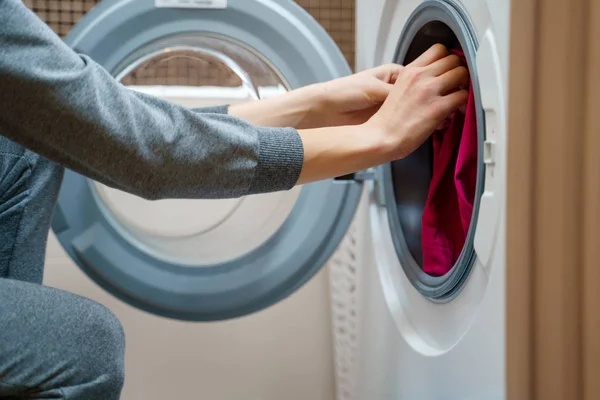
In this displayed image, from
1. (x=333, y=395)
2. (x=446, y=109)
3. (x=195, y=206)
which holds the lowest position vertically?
(x=333, y=395)

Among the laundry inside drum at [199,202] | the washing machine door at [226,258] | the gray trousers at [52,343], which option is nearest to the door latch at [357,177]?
the washing machine door at [226,258]

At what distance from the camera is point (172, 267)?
999 mm

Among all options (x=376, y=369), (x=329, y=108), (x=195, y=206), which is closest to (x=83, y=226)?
(x=195, y=206)

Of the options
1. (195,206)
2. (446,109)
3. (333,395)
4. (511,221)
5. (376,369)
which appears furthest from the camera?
(333,395)

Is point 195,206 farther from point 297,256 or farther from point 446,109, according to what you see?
point 446,109

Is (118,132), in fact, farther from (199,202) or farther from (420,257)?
(199,202)

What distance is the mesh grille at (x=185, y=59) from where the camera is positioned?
3.85ft

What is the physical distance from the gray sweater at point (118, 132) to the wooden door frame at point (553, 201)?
25 cm

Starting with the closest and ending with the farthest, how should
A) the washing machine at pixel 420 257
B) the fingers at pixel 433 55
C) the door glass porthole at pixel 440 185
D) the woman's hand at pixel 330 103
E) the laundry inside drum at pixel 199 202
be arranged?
the washing machine at pixel 420 257
the door glass porthole at pixel 440 185
the fingers at pixel 433 55
the woman's hand at pixel 330 103
the laundry inside drum at pixel 199 202

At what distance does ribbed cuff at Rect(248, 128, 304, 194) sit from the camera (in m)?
0.70

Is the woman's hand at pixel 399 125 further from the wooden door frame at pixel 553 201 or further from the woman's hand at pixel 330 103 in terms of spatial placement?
the wooden door frame at pixel 553 201

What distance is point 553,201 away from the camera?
0.52 m

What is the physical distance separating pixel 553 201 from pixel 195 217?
776mm

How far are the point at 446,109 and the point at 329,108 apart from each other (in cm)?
22
